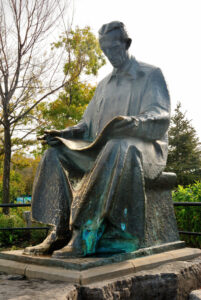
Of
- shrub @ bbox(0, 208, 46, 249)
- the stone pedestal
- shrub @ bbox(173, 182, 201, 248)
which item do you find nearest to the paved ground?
the stone pedestal

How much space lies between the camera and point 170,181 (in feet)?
10.6

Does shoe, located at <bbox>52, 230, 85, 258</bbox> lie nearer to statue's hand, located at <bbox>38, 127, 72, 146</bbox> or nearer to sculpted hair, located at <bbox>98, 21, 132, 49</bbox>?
statue's hand, located at <bbox>38, 127, 72, 146</bbox>

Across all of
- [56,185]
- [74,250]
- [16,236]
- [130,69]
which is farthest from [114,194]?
[16,236]

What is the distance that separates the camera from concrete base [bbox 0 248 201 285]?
2.17 metres

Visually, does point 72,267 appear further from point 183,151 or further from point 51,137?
point 183,151

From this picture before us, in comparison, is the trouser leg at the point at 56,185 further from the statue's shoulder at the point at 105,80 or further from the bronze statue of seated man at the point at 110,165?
the statue's shoulder at the point at 105,80

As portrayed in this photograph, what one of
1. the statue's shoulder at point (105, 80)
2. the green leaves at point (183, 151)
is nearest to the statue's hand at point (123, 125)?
the statue's shoulder at point (105, 80)

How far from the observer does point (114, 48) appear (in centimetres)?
314

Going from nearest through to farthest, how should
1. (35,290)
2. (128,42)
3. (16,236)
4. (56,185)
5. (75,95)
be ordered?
1. (35,290)
2. (56,185)
3. (128,42)
4. (16,236)
5. (75,95)

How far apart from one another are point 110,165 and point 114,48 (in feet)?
3.82

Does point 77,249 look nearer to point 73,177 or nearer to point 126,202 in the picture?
point 126,202

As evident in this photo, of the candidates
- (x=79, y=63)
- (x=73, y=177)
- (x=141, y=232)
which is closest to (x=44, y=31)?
→ (x=79, y=63)

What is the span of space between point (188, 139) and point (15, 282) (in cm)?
1826

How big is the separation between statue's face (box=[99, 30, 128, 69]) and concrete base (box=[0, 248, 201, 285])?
1774 millimetres
